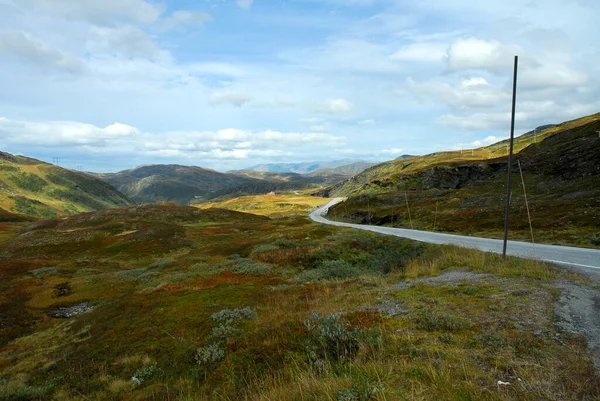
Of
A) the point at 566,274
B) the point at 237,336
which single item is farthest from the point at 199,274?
the point at 566,274

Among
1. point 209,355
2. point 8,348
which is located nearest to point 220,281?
point 8,348

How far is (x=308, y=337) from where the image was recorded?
1047 centimetres

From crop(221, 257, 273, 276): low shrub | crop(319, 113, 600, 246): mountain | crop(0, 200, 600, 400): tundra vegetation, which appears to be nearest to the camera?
crop(0, 200, 600, 400): tundra vegetation

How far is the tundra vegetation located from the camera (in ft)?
21.2

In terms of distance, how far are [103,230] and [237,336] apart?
70.7m

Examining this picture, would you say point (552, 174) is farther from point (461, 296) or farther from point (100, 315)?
point (100, 315)

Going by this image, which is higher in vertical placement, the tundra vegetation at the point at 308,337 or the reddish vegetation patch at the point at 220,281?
the tundra vegetation at the point at 308,337

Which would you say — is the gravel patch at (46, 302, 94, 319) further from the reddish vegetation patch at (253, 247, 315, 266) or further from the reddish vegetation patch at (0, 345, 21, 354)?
the reddish vegetation patch at (253, 247, 315, 266)

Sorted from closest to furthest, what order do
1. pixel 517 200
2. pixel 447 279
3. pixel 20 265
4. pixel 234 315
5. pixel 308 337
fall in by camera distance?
pixel 308 337 < pixel 234 315 < pixel 447 279 < pixel 20 265 < pixel 517 200

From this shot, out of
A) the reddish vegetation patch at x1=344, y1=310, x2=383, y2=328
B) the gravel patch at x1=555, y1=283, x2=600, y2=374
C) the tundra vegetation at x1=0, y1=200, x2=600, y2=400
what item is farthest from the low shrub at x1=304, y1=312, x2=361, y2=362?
the gravel patch at x1=555, y1=283, x2=600, y2=374

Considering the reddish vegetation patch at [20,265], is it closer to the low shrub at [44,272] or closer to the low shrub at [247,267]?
the low shrub at [44,272]

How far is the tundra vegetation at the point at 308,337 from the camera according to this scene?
6.47 metres

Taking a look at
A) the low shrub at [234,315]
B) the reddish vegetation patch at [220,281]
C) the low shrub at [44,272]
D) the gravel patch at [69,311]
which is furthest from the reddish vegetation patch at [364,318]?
the low shrub at [44,272]

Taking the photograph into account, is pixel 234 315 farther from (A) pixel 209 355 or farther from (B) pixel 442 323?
(B) pixel 442 323
